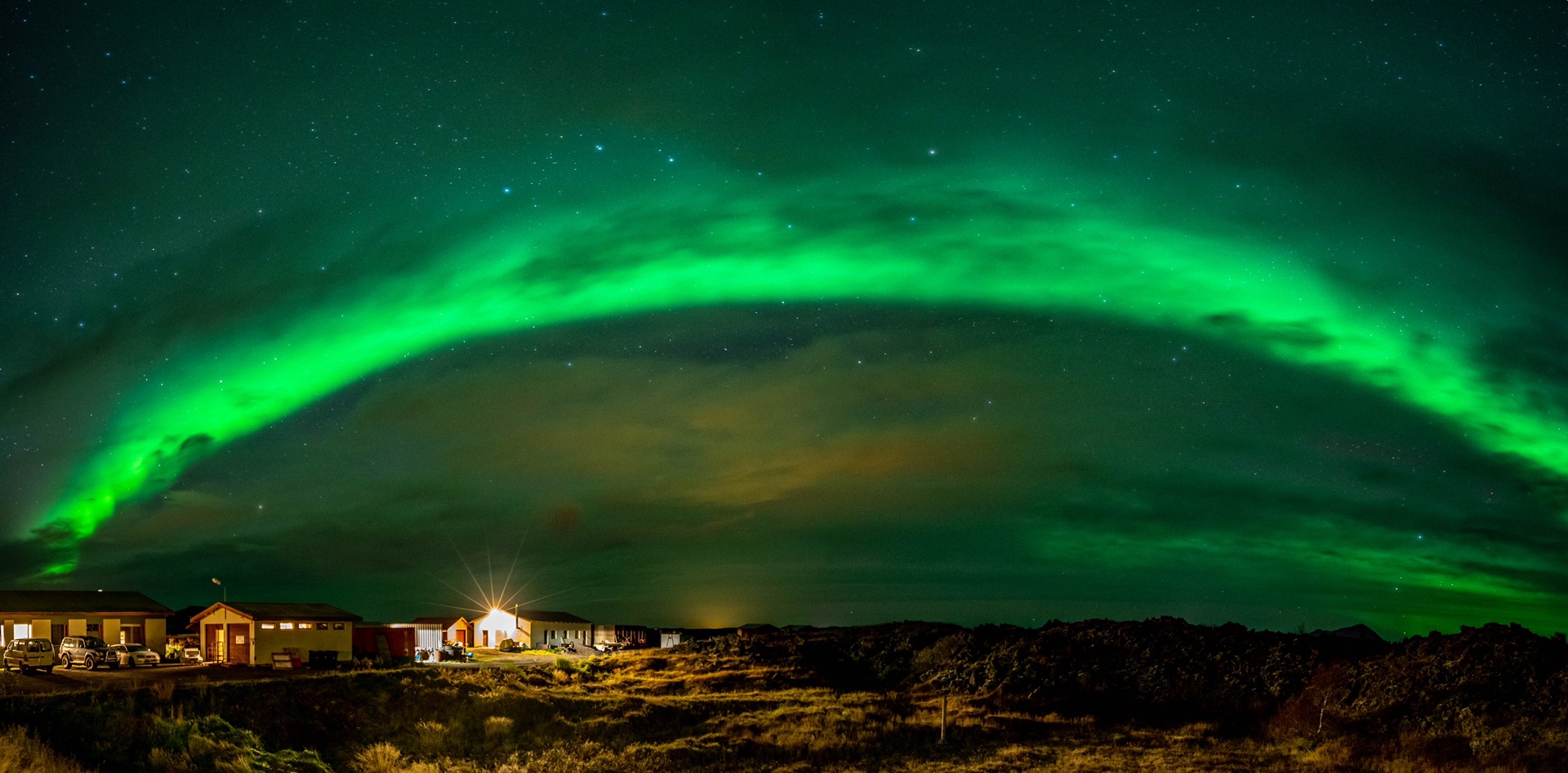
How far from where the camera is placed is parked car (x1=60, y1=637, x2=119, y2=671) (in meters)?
46.4

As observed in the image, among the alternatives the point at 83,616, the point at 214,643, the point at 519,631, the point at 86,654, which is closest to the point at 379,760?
the point at 86,654

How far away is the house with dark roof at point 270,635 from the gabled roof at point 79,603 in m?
7.09

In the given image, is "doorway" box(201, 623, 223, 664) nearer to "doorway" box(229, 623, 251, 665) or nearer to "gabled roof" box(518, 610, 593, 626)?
"doorway" box(229, 623, 251, 665)

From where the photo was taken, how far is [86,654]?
46.4 meters

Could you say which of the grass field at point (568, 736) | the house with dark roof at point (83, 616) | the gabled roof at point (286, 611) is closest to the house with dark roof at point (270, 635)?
the gabled roof at point (286, 611)

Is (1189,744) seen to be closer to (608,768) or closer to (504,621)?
(608,768)

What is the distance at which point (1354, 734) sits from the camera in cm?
3338

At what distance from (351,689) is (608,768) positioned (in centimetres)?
1132

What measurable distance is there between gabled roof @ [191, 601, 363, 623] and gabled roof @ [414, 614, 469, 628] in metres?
31.6

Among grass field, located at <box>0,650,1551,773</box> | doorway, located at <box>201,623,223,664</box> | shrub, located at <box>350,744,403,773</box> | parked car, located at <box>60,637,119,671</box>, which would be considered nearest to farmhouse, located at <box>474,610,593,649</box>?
doorway, located at <box>201,623,223,664</box>

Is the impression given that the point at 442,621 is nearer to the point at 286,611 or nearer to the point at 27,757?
the point at 286,611

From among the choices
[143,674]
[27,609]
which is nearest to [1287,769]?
[143,674]

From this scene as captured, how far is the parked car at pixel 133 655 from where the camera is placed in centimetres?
4797

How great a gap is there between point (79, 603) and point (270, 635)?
14687 millimetres
